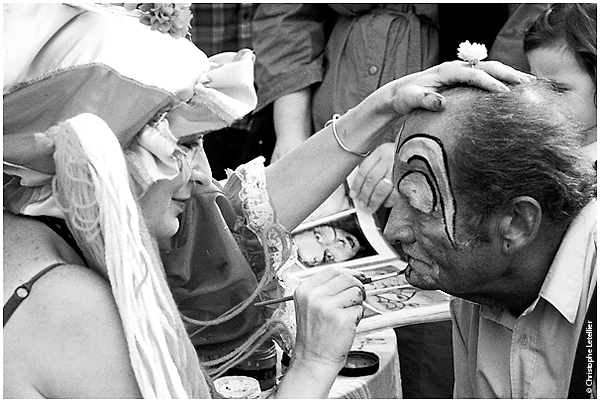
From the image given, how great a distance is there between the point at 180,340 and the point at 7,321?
266 mm

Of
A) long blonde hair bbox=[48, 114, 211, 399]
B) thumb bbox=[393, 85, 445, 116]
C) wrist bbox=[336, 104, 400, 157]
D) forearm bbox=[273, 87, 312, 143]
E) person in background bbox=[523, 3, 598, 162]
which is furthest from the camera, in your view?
forearm bbox=[273, 87, 312, 143]

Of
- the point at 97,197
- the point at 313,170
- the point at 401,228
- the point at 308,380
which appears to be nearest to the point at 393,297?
the point at 313,170

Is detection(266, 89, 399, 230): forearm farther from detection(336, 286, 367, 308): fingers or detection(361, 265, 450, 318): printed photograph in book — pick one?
detection(336, 286, 367, 308): fingers

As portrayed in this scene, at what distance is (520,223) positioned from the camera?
1.43 metres

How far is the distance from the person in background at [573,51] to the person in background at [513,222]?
629mm

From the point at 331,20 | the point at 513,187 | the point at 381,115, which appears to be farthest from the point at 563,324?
the point at 331,20

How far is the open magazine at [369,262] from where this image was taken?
1942 millimetres

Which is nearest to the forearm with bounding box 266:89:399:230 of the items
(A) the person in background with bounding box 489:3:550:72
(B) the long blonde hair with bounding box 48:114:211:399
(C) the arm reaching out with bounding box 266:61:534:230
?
(C) the arm reaching out with bounding box 266:61:534:230

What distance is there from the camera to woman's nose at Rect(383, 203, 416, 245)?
1535 mm

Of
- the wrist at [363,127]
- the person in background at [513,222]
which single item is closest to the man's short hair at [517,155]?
the person in background at [513,222]

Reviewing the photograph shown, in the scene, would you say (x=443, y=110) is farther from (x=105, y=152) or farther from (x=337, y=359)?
(x=105, y=152)

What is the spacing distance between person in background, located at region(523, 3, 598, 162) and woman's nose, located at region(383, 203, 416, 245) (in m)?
0.72

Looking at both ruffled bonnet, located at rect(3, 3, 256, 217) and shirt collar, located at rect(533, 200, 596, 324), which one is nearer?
ruffled bonnet, located at rect(3, 3, 256, 217)

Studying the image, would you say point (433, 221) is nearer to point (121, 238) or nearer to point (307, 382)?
point (307, 382)
